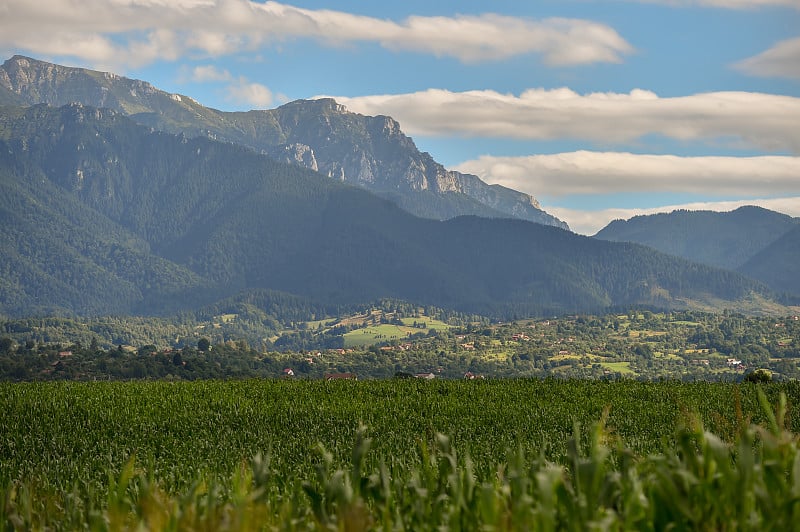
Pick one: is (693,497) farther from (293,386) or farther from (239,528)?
(293,386)

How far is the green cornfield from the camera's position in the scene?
5.12 m

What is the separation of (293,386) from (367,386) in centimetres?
Result: 252

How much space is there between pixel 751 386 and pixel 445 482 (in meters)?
29.4

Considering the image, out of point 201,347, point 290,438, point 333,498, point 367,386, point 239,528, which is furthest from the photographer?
point 201,347

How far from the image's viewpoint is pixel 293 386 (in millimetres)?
33500

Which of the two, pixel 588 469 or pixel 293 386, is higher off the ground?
pixel 588 469

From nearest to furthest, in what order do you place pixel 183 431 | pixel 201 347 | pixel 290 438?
pixel 290 438 < pixel 183 431 < pixel 201 347

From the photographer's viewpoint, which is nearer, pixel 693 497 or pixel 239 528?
pixel 239 528

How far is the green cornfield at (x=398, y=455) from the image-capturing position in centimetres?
512

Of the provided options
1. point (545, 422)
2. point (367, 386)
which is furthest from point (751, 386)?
point (367, 386)

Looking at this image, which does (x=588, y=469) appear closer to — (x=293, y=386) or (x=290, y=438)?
(x=290, y=438)

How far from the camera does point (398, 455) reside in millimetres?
18062

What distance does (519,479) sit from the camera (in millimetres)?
5273

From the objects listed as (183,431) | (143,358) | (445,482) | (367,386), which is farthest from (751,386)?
(143,358)
